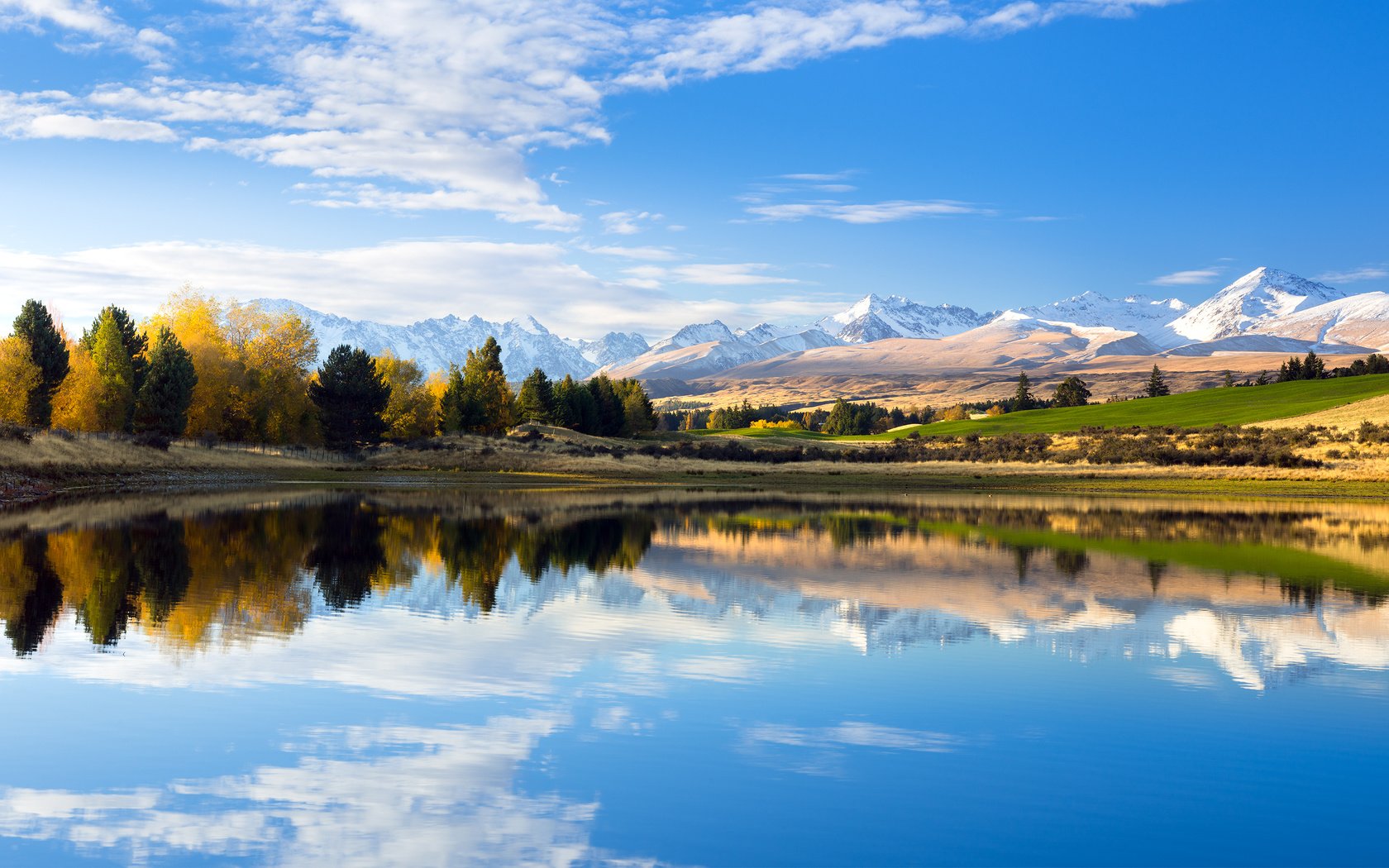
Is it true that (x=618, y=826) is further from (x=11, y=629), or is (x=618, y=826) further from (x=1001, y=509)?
(x=1001, y=509)

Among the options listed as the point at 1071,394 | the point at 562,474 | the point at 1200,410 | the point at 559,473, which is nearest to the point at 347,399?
the point at 559,473

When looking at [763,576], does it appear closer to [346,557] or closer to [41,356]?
[346,557]

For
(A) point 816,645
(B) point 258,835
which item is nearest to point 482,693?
(B) point 258,835

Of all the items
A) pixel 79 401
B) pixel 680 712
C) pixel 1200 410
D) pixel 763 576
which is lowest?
pixel 763 576

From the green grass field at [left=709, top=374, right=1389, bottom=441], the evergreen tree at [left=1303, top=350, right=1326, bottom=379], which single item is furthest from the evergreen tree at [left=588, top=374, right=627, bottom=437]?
the evergreen tree at [left=1303, top=350, right=1326, bottom=379]

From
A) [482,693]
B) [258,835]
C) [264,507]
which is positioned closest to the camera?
[258,835]

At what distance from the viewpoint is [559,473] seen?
9156 cm

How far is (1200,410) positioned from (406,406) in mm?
93911

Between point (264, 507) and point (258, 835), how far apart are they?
4197cm

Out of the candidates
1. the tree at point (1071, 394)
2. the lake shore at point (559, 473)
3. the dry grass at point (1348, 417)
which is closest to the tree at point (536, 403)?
the lake shore at point (559, 473)

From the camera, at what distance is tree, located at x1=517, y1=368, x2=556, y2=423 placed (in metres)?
131

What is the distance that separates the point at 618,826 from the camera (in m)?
9.14

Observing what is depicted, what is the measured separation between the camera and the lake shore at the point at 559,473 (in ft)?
203

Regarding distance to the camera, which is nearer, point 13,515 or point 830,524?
point 13,515
